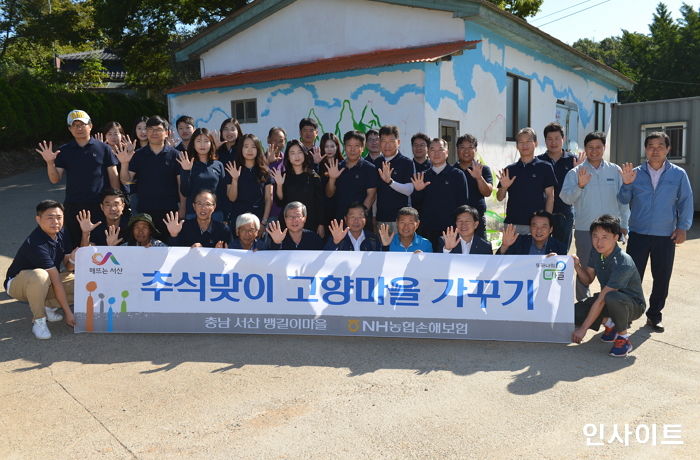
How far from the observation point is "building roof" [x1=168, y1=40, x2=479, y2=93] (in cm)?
924

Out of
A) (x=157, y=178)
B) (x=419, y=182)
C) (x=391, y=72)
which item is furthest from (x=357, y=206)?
(x=391, y=72)

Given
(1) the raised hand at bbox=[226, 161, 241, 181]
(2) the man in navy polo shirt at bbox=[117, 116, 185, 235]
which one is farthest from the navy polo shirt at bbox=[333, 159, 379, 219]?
(2) the man in navy polo shirt at bbox=[117, 116, 185, 235]

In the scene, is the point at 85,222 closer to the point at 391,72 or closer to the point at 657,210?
the point at 657,210

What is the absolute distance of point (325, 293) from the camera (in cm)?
486

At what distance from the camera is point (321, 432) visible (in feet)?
10.7

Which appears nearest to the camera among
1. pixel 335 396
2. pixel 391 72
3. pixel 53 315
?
pixel 335 396

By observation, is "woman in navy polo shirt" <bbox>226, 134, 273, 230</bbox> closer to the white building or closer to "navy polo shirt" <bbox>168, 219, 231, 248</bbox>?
"navy polo shirt" <bbox>168, 219, 231, 248</bbox>

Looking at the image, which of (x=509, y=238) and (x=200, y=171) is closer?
(x=509, y=238)

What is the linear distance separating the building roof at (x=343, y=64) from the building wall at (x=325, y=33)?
0.22 m

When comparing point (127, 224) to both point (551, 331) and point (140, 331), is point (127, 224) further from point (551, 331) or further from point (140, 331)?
point (551, 331)

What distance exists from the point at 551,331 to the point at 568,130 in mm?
10546

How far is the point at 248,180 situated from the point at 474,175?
2398mm

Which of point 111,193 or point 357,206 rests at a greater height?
point 111,193

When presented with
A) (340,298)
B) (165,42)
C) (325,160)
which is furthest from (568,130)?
(165,42)
